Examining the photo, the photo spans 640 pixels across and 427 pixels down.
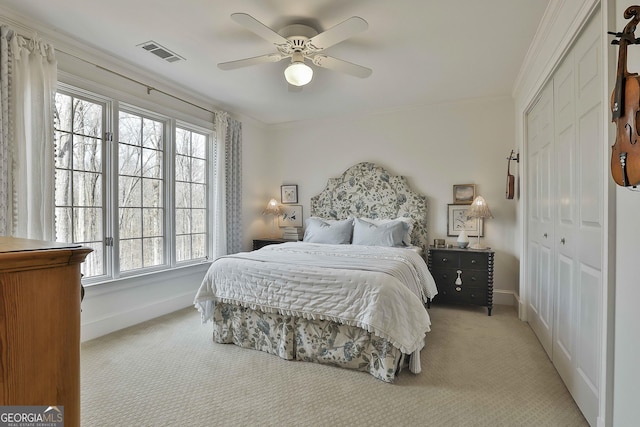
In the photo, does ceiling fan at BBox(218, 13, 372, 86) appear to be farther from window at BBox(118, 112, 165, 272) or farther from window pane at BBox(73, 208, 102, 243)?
window pane at BBox(73, 208, 102, 243)

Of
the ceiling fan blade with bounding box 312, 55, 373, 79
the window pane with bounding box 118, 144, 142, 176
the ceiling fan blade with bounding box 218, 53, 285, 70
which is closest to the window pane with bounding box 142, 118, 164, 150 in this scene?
the window pane with bounding box 118, 144, 142, 176

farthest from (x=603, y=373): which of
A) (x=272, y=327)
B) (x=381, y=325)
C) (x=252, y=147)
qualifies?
(x=252, y=147)

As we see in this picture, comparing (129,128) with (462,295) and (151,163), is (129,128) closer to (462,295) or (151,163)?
(151,163)

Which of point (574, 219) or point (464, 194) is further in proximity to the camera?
point (464, 194)

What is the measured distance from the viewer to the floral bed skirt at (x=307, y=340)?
223 centimetres

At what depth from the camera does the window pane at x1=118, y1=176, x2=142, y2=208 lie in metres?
3.22

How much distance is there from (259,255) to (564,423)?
2.40m

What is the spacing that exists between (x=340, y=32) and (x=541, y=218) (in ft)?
7.42

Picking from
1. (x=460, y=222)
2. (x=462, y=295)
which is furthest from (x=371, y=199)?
(x=462, y=295)

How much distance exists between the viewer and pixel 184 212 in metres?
3.93

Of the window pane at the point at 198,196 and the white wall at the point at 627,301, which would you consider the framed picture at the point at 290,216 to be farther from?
the white wall at the point at 627,301

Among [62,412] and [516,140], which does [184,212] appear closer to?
[62,412]

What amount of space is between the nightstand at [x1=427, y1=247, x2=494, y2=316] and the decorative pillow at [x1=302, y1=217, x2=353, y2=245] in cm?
104

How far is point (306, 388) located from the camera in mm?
2100
